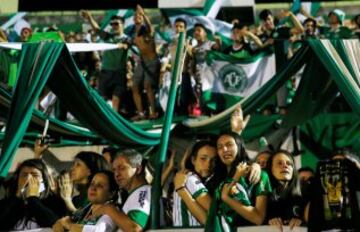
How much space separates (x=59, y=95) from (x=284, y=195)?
2583mm

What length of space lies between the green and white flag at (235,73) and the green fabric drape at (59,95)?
1.90 meters

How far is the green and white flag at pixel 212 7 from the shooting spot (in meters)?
10.9

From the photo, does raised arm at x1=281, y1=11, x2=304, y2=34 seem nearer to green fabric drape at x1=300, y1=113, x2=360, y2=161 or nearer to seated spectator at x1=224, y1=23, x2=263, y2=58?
seated spectator at x1=224, y1=23, x2=263, y2=58

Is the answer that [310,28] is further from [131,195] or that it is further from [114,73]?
[131,195]

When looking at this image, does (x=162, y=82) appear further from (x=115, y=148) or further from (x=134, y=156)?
(x=134, y=156)

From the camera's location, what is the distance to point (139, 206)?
15.8 ft

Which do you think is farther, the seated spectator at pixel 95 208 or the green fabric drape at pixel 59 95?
the green fabric drape at pixel 59 95

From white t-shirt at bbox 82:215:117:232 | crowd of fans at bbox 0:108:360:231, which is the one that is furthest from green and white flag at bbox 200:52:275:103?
white t-shirt at bbox 82:215:117:232

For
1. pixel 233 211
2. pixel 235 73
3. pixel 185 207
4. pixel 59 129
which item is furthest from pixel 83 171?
pixel 235 73

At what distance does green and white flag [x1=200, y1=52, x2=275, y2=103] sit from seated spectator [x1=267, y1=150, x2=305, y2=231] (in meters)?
3.64

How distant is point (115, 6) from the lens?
1295 cm

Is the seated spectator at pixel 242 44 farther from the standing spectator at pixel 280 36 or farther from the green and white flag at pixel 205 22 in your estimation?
the green and white flag at pixel 205 22

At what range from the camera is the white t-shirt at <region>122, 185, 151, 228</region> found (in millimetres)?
4781

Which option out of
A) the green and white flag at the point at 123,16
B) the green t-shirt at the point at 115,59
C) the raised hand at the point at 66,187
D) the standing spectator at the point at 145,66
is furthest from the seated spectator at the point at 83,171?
the green and white flag at the point at 123,16
